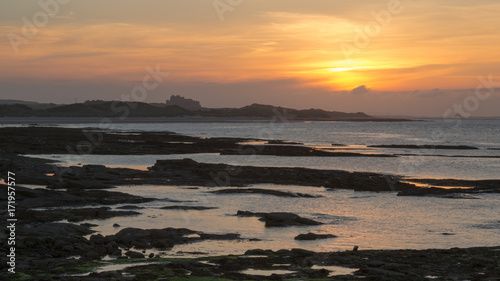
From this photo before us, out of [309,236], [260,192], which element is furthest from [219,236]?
[260,192]

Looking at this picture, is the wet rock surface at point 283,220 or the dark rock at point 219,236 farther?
the wet rock surface at point 283,220

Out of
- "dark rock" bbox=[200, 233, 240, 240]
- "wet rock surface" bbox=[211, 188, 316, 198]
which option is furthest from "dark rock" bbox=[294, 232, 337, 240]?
"wet rock surface" bbox=[211, 188, 316, 198]

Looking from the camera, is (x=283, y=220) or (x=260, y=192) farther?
(x=260, y=192)

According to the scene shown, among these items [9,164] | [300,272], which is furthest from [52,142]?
[300,272]

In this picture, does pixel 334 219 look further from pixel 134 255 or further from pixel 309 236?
pixel 134 255

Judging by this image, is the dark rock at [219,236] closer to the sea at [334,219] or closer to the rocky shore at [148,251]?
the rocky shore at [148,251]

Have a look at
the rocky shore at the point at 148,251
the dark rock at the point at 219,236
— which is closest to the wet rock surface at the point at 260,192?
the rocky shore at the point at 148,251

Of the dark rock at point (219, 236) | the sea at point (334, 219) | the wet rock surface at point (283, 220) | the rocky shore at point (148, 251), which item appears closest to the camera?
the rocky shore at point (148, 251)

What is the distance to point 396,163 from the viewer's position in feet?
185

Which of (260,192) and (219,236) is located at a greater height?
(260,192)

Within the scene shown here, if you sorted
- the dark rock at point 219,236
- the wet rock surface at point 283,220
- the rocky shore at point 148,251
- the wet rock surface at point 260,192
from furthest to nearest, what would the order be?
the wet rock surface at point 260,192
the wet rock surface at point 283,220
the dark rock at point 219,236
the rocky shore at point 148,251

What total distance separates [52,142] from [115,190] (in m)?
37.4

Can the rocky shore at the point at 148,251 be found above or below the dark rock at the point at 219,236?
above

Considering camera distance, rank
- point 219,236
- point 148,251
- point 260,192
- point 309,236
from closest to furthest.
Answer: point 148,251 < point 309,236 < point 219,236 < point 260,192
